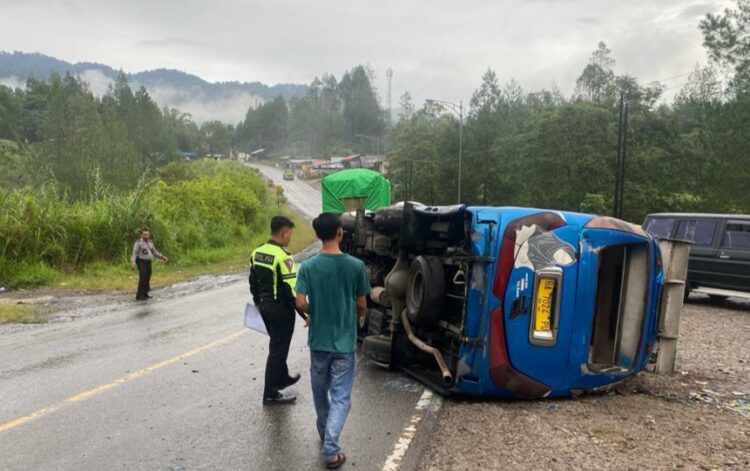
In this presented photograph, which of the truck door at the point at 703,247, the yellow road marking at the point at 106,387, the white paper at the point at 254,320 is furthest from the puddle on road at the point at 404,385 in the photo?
the truck door at the point at 703,247

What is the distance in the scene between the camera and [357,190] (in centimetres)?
1872

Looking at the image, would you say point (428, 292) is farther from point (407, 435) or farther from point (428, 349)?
point (407, 435)

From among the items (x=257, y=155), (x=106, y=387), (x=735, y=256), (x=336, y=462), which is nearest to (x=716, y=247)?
(x=735, y=256)

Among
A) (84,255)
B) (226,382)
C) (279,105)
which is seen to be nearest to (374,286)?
(226,382)

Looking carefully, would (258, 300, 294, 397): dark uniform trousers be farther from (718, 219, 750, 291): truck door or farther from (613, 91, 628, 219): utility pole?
(613, 91, 628, 219): utility pole

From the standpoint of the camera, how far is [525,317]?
5781 mm

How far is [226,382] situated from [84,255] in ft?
45.1

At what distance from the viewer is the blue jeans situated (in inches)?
180

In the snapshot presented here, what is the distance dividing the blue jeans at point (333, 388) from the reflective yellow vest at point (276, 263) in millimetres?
1206

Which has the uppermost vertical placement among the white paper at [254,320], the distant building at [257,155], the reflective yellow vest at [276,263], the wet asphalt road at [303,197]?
the reflective yellow vest at [276,263]

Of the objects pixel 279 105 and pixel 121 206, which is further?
pixel 279 105

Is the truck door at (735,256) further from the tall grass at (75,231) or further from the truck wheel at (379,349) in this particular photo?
the tall grass at (75,231)

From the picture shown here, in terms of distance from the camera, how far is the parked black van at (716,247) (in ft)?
42.4

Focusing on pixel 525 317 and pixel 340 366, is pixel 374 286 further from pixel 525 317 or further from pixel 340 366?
pixel 340 366
